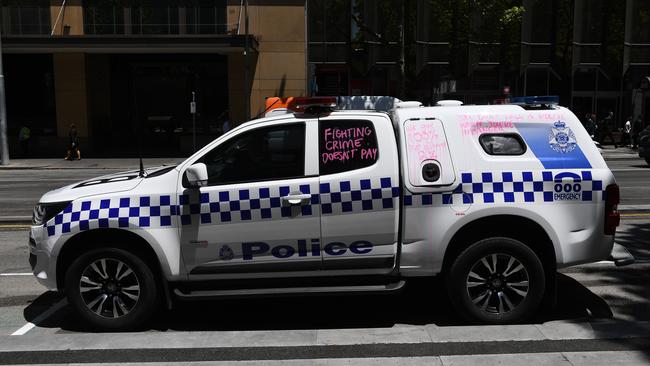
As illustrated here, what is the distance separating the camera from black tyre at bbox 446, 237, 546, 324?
195 inches

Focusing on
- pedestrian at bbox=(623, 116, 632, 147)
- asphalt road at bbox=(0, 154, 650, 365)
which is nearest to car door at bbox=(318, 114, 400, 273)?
asphalt road at bbox=(0, 154, 650, 365)

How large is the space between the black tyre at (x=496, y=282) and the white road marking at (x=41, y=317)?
11.9 ft

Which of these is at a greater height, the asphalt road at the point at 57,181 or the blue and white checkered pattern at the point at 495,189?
the blue and white checkered pattern at the point at 495,189

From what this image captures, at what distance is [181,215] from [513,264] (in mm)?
2749

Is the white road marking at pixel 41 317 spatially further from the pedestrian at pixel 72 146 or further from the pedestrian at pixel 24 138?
the pedestrian at pixel 24 138

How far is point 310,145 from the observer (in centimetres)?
504

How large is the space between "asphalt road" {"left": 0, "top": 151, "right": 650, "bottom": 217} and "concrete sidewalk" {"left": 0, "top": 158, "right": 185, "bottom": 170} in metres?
0.52

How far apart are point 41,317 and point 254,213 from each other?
233cm

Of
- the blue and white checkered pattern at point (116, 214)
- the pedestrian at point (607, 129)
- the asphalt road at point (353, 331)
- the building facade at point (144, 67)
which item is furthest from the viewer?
the pedestrian at point (607, 129)

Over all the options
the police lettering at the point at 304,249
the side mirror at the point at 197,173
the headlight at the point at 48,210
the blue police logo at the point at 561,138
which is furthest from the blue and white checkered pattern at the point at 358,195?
the headlight at the point at 48,210

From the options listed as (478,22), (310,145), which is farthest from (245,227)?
(478,22)

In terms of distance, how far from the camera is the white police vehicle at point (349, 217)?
493 cm

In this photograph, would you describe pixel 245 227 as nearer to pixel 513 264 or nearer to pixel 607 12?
pixel 513 264

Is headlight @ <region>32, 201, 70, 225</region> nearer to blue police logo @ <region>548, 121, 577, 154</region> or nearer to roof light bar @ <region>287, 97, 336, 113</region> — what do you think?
roof light bar @ <region>287, 97, 336, 113</region>
